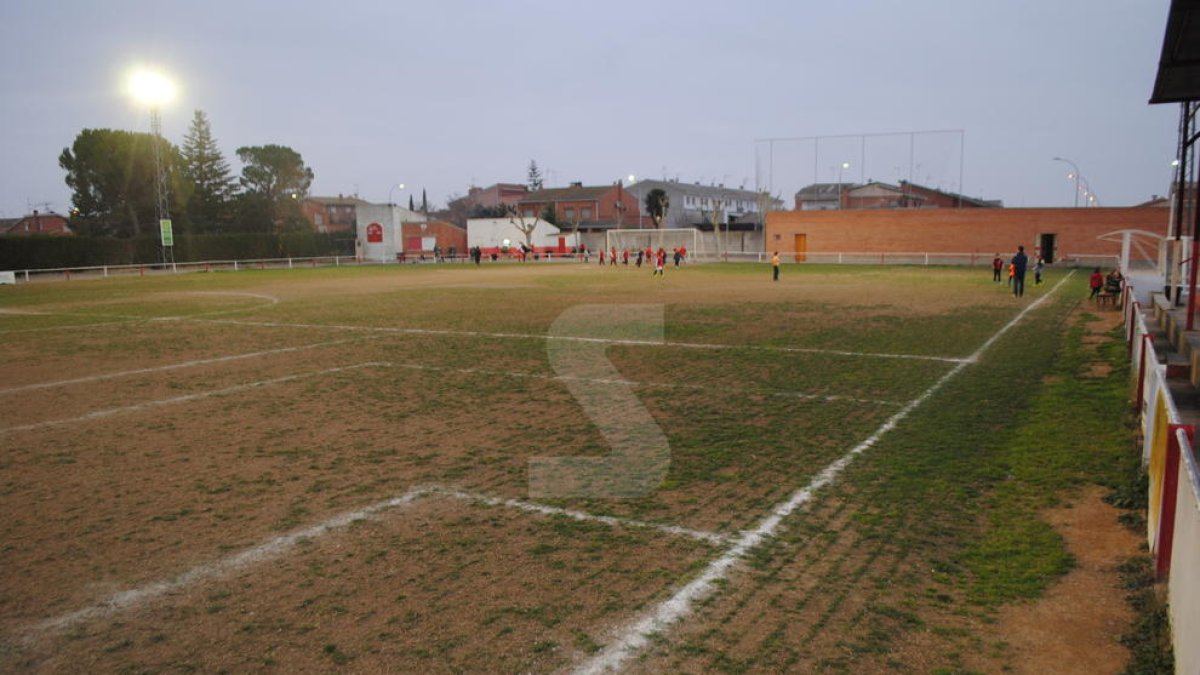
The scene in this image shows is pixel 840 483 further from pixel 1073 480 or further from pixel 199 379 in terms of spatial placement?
pixel 199 379

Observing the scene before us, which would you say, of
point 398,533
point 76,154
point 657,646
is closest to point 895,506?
point 657,646

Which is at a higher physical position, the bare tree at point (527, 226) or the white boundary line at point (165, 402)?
the bare tree at point (527, 226)

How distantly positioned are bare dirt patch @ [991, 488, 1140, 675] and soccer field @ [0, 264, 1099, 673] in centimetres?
42

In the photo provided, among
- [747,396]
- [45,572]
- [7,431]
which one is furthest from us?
[747,396]

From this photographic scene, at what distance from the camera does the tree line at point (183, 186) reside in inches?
2603

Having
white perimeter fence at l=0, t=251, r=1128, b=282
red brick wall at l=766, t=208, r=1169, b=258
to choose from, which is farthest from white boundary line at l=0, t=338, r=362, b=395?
red brick wall at l=766, t=208, r=1169, b=258

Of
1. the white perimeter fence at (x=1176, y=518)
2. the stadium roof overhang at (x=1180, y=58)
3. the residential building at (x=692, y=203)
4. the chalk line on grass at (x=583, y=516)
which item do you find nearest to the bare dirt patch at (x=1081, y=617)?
the white perimeter fence at (x=1176, y=518)

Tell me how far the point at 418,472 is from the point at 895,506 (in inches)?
171

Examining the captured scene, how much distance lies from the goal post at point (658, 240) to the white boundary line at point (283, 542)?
53.7 m

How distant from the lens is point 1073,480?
6926 millimetres

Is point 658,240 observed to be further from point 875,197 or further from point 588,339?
point 588,339

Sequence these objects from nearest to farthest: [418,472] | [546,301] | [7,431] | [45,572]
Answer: [45,572] → [418,472] → [7,431] → [546,301]

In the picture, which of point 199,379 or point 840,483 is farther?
point 199,379

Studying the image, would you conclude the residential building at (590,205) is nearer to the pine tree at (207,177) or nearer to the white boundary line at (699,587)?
the pine tree at (207,177)
